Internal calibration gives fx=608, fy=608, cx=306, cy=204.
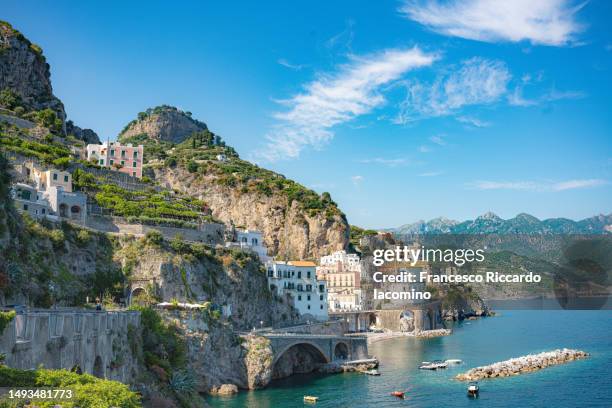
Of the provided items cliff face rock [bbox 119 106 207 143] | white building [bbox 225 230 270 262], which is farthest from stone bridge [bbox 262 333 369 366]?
cliff face rock [bbox 119 106 207 143]

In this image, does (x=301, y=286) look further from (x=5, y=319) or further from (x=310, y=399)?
(x=5, y=319)

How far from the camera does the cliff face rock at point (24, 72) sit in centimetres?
9788

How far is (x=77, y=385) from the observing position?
17625 mm

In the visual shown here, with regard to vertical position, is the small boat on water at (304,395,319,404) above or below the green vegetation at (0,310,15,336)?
below

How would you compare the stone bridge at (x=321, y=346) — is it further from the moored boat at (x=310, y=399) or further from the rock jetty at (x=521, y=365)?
the rock jetty at (x=521, y=365)

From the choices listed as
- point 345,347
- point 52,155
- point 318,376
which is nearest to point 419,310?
point 345,347

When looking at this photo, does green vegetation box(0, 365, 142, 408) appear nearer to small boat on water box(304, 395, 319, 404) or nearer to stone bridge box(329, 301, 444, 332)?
small boat on water box(304, 395, 319, 404)

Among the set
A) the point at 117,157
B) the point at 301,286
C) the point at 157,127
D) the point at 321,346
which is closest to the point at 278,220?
the point at 301,286

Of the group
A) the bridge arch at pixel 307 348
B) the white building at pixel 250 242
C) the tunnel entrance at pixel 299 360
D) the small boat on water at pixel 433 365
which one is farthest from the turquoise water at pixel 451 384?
the white building at pixel 250 242

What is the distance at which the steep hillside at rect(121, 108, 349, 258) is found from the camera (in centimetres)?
13438

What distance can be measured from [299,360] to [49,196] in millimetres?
34677

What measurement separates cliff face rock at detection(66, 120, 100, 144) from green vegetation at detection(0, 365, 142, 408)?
101m

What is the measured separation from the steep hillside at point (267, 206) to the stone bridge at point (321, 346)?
5512 centimetres

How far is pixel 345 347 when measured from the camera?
79.2 m
